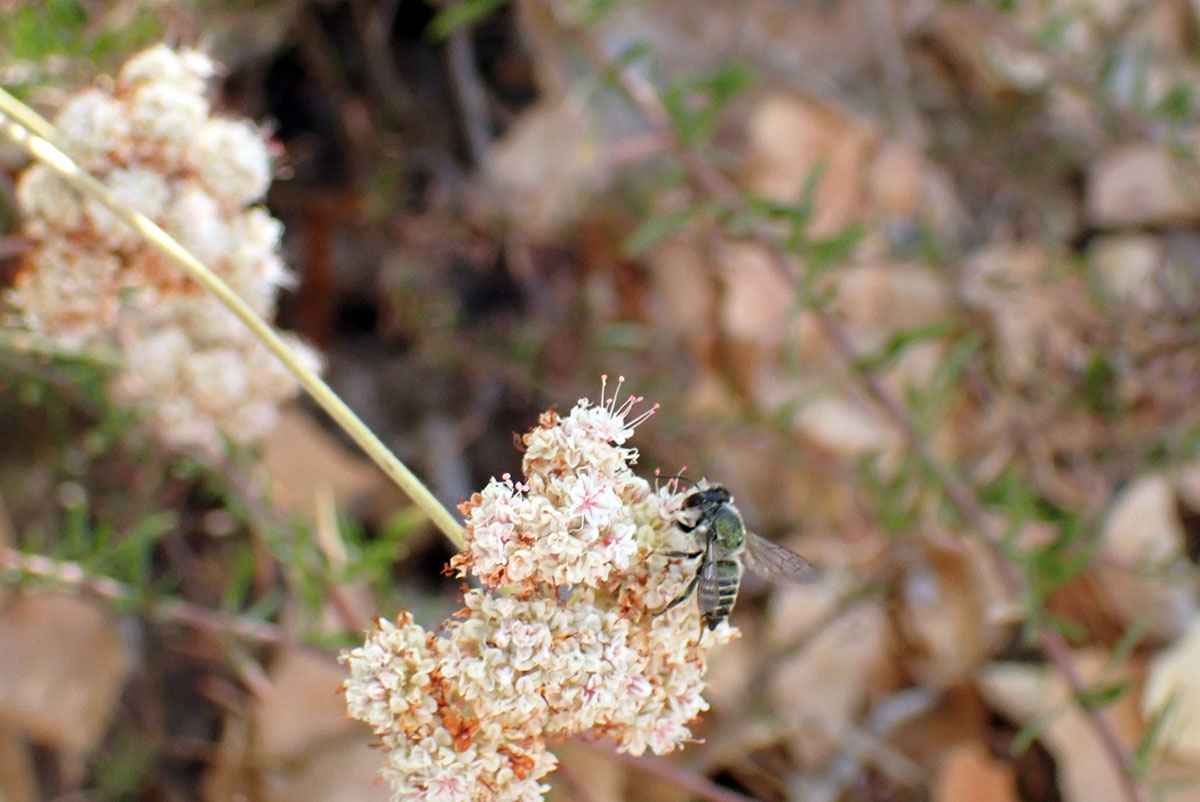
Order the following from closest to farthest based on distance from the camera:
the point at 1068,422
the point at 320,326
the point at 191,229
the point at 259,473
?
1. the point at 191,229
2. the point at 259,473
3. the point at 1068,422
4. the point at 320,326

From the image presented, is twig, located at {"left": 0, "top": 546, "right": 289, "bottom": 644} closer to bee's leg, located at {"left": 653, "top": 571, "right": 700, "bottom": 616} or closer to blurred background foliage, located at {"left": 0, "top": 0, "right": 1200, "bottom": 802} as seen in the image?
blurred background foliage, located at {"left": 0, "top": 0, "right": 1200, "bottom": 802}

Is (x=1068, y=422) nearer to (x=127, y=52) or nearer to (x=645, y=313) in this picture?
(x=645, y=313)

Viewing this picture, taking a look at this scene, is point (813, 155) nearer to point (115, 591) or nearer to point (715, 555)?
point (715, 555)

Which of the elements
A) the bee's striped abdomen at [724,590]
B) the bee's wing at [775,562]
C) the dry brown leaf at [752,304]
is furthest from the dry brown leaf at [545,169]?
the bee's striped abdomen at [724,590]

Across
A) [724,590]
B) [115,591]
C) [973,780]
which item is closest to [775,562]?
[724,590]

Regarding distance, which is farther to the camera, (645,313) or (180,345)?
(645,313)

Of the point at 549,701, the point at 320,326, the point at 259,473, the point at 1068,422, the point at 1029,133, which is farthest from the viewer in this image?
the point at 1029,133

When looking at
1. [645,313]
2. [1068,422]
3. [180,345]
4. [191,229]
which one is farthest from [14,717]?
[1068,422]
